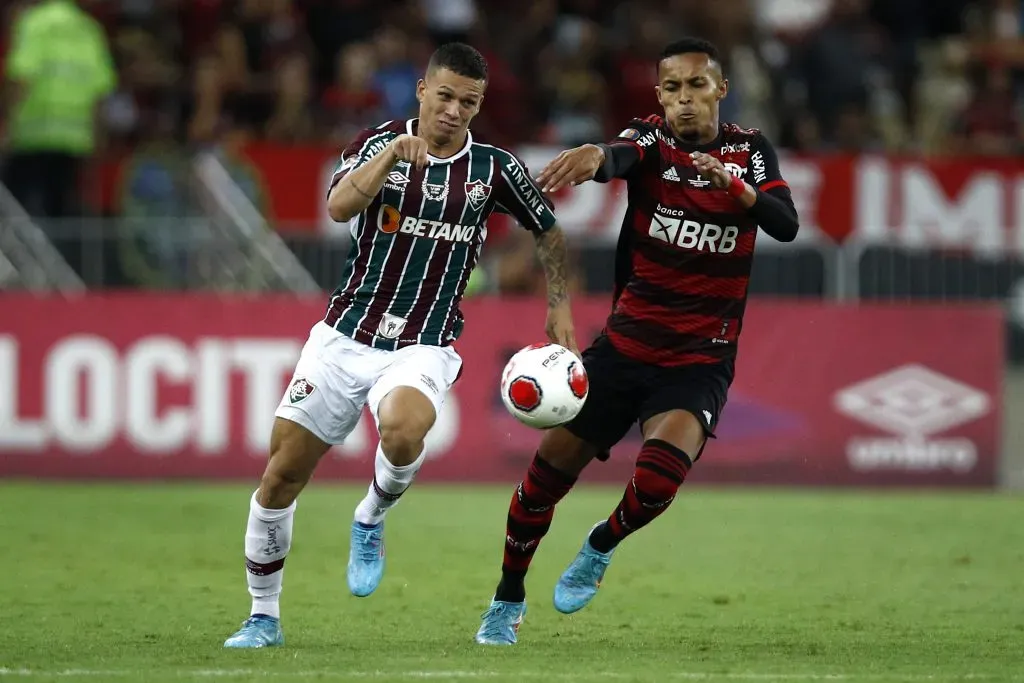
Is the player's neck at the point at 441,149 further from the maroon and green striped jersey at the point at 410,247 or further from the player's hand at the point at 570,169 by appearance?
the player's hand at the point at 570,169

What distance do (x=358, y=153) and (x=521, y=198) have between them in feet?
2.72

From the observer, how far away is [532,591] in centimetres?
1030

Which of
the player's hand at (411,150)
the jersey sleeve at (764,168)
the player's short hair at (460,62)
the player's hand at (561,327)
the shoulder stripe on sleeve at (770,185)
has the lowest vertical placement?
the player's hand at (561,327)

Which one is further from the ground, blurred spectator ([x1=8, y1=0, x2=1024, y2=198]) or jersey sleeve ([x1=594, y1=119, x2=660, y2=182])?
jersey sleeve ([x1=594, y1=119, x2=660, y2=182])

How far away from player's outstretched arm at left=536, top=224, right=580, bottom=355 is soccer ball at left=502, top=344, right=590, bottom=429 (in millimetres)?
320

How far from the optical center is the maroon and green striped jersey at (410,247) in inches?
323

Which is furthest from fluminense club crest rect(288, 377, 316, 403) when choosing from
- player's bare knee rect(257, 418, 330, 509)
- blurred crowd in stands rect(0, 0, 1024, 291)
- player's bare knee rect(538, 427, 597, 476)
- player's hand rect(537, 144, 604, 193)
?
blurred crowd in stands rect(0, 0, 1024, 291)

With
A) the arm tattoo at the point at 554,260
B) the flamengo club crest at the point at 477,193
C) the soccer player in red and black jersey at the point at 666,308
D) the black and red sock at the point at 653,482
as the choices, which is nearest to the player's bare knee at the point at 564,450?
the soccer player in red and black jersey at the point at 666,308

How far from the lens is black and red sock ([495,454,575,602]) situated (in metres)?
8.62

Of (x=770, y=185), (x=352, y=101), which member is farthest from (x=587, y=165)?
(x=352, y=101)

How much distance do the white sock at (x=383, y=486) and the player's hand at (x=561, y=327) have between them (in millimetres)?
846

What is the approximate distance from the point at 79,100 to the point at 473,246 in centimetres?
927

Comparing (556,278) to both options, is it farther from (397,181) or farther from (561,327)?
(397,181)

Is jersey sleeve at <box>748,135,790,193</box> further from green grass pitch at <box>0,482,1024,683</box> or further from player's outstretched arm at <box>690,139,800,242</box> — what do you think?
green grass pitch at <box>0,482,1024,683</box>
